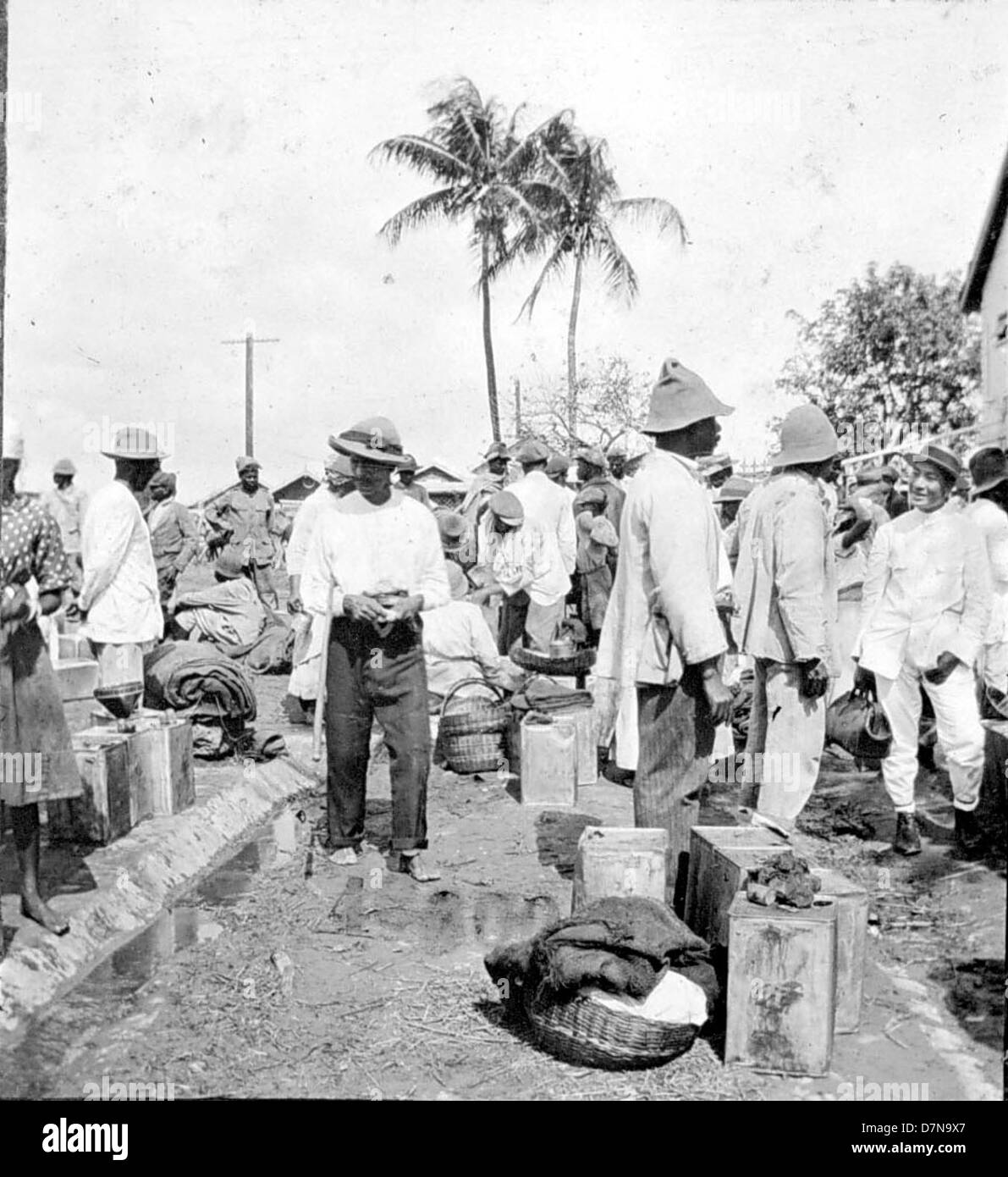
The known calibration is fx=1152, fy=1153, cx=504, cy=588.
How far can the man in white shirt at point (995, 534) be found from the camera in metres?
6.33

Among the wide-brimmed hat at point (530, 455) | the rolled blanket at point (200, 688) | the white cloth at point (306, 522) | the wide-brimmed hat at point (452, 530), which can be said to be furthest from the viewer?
the wide-brimmed hat at point (452, 530)

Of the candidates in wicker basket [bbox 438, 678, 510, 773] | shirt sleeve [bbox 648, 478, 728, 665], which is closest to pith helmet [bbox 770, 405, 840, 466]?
shirt sleeve [bbox 648, 478, 728, 665]

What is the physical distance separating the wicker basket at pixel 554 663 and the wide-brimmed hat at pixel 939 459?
3.43 metres

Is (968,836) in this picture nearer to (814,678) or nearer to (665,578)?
(814,678)

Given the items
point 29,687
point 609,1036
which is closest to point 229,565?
point 29,687

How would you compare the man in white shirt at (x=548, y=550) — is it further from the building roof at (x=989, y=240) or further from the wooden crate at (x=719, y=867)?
the wooden crate at (x=719, y=867)

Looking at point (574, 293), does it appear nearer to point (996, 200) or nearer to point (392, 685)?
point (996, 200)

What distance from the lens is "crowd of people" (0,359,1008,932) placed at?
14.4 feet

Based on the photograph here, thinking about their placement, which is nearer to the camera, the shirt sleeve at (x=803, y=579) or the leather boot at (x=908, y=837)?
the shirt sleeve at (x=803, y=579)

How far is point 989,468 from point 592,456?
15.7 feet

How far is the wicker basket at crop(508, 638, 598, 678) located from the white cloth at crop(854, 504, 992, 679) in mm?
3052

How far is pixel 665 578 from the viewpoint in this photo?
4.39 m

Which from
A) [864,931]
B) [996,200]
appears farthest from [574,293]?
[864,931]

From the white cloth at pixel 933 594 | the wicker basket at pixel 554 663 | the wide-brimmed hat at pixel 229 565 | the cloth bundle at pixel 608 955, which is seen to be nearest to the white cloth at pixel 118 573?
the wicker basket at pixel 554 663
